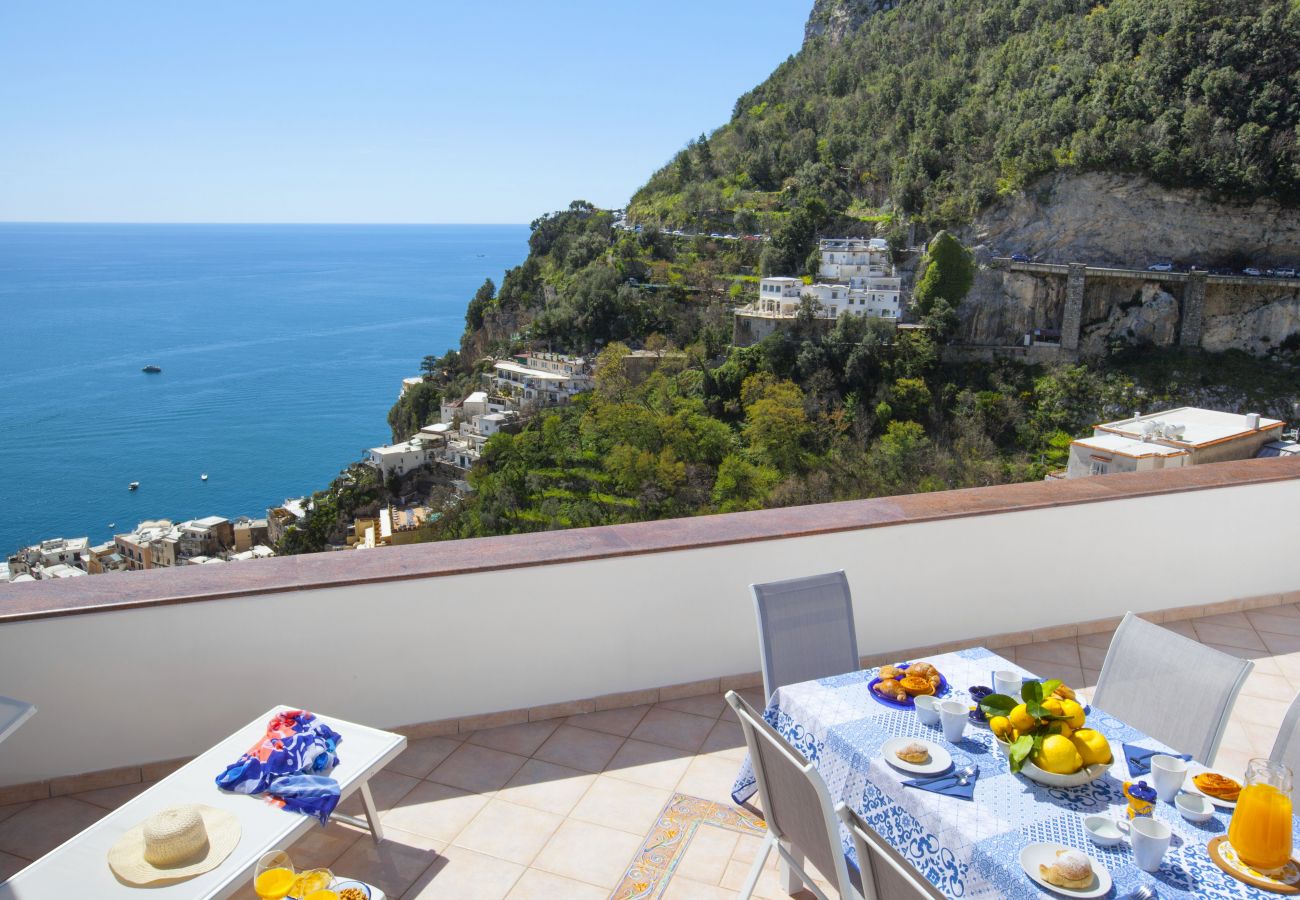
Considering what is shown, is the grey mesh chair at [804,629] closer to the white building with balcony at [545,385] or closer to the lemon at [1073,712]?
the lemon at [1073,712]

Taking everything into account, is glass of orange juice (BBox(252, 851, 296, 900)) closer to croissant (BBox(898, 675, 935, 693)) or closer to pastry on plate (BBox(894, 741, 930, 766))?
pastry on plate (BBox(894, 741, 930, 766))

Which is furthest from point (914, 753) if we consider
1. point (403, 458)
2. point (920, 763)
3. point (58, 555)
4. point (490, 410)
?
point (490, 410)

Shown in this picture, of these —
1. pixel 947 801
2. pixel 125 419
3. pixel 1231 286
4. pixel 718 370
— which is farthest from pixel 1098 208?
pixel 125 419

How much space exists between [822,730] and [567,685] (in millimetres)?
1061

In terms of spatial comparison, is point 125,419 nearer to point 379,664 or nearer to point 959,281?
point 959,281

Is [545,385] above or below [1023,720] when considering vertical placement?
below

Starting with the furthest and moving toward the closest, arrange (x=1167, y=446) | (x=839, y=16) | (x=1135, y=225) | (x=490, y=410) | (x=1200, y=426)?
(x=839, y=16) < (x=490, y=410) < (x=1135, y=225) < (x=1200, y=426) < (x=1167, y=446)

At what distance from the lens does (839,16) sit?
4459 centimetres

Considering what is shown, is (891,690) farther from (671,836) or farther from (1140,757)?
(671,836)

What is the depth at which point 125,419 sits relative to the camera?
124 feet

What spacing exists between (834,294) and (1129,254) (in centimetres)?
963

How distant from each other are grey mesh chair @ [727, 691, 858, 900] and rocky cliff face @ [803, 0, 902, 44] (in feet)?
158

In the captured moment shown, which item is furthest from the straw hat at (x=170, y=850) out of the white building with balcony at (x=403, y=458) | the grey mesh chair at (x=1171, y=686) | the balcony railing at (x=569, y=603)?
the white building with balcony at (x=403, y=458)

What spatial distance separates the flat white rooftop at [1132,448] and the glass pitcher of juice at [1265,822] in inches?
306
